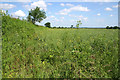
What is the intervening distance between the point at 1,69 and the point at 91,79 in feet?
15.0

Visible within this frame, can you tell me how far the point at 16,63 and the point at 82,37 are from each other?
15.3 ft

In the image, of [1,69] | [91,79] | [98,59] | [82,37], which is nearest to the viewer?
[91,79]

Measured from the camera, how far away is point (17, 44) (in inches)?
286

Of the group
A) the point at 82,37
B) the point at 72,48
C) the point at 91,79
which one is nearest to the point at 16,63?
the point at 72,48

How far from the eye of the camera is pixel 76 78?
466cm

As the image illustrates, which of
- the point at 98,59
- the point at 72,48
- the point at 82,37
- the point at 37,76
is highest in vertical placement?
the point at 82,37

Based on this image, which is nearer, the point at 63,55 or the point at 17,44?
the point at 63,55

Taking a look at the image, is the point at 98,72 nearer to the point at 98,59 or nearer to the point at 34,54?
the point at 98,59

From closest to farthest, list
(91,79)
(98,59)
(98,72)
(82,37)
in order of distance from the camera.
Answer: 1. (91,79)
2. (98,72)
3. (98,59)
4. (82,37)

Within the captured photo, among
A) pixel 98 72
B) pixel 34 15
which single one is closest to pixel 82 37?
pixel 98 72

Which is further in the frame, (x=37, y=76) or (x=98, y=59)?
(x=98, y=59)

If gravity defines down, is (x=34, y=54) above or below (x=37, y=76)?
above

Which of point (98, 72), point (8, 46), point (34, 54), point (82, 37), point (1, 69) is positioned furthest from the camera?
point (82, 37)

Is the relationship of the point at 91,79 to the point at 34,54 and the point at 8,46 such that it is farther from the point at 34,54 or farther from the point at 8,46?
the point at 8,46
